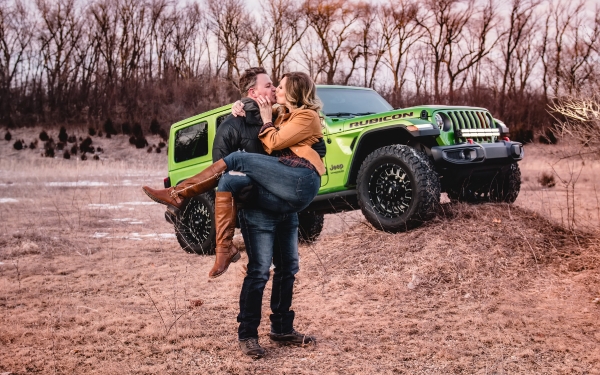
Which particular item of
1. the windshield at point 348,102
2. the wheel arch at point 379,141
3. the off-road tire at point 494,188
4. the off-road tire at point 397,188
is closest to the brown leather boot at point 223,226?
the off-road tire at point 397,188

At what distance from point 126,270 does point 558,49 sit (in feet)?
91.4

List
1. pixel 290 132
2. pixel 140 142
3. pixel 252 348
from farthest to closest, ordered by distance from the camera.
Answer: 1. pixel 140 142
2. pixel 252 348
3. pixel 290 132

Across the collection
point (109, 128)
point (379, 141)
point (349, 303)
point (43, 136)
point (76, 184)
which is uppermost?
point (109, 128)

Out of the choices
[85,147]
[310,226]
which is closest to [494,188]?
[310,226]

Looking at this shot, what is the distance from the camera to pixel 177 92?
36.1 m

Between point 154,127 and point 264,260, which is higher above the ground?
point 154,127

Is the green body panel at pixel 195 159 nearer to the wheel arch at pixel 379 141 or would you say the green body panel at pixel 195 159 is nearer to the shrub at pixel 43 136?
the wheel arch at pixel 379 141

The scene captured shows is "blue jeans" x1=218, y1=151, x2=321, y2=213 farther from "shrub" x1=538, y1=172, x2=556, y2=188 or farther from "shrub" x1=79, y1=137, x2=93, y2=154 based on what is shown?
"shrub" x1=79, y1=137, x2=93, y2=154

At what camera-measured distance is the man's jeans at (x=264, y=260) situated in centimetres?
400

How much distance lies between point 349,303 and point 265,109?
7.69ft

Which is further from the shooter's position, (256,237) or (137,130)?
(137,130)

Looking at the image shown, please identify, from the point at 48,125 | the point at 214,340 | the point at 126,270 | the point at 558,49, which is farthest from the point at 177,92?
the point at 214,340

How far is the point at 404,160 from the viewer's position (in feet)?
21.7

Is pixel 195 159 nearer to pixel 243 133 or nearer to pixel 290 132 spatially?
pixel 243 133
